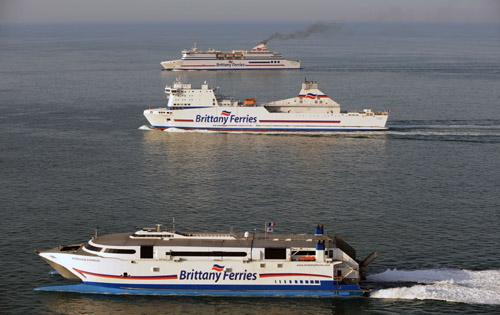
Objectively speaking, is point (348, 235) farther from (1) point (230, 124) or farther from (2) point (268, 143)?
(1) point (230, 124)

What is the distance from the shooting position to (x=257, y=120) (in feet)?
382

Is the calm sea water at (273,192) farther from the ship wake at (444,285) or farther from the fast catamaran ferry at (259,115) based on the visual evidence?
the fast catamaran ferry at (259,115)

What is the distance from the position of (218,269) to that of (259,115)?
68.0 meters

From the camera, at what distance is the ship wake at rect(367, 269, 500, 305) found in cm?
4888

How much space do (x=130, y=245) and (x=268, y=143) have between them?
190ft

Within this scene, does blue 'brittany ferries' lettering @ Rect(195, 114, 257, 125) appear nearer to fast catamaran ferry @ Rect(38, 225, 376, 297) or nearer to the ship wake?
the ship wake

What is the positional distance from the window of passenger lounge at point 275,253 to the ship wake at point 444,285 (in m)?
6.04

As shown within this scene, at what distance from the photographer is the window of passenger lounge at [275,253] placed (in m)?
49.9

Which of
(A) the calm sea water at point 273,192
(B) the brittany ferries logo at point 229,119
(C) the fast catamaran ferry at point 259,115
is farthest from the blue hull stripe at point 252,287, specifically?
(B) the brittany ferries logo at point 229,119

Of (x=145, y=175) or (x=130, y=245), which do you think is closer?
(x=130, y=245)

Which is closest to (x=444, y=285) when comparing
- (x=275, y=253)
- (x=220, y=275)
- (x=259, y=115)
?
(x=275, y=253)

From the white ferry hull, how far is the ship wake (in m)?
62.3

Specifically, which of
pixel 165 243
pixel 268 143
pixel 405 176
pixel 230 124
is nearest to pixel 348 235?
pixel 165 243

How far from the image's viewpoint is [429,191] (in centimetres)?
7656
